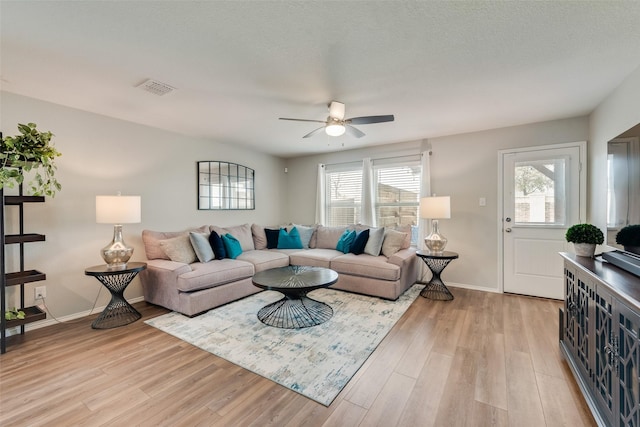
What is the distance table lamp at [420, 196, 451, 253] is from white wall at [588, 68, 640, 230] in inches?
59.4

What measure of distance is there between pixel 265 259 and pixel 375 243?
1.65 metres

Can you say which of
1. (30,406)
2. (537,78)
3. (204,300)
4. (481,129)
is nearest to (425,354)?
(204,300)

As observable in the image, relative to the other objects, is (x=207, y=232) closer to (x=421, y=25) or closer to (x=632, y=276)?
(x=421, y=25)

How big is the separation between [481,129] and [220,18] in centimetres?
371

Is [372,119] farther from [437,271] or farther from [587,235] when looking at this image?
[437,271]

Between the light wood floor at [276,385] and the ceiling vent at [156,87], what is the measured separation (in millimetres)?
2356

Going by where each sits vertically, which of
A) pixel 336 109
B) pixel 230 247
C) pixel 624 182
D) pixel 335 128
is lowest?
pixel 230 247

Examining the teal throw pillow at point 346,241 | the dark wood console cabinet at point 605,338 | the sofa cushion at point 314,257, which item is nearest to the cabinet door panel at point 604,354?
the dark wood console cabinet at point 605,338

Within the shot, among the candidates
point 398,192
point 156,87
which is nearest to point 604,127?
point 398,192

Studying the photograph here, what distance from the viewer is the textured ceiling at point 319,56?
5.21ft

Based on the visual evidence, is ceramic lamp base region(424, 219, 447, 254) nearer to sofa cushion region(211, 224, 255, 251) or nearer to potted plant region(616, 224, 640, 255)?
potted plant region(616, 224, 640, 255)

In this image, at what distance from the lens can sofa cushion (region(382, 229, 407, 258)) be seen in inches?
157

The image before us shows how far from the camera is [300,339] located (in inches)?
98.4

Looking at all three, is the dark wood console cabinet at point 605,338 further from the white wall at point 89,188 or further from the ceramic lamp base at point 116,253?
the white wall at point 89,188
